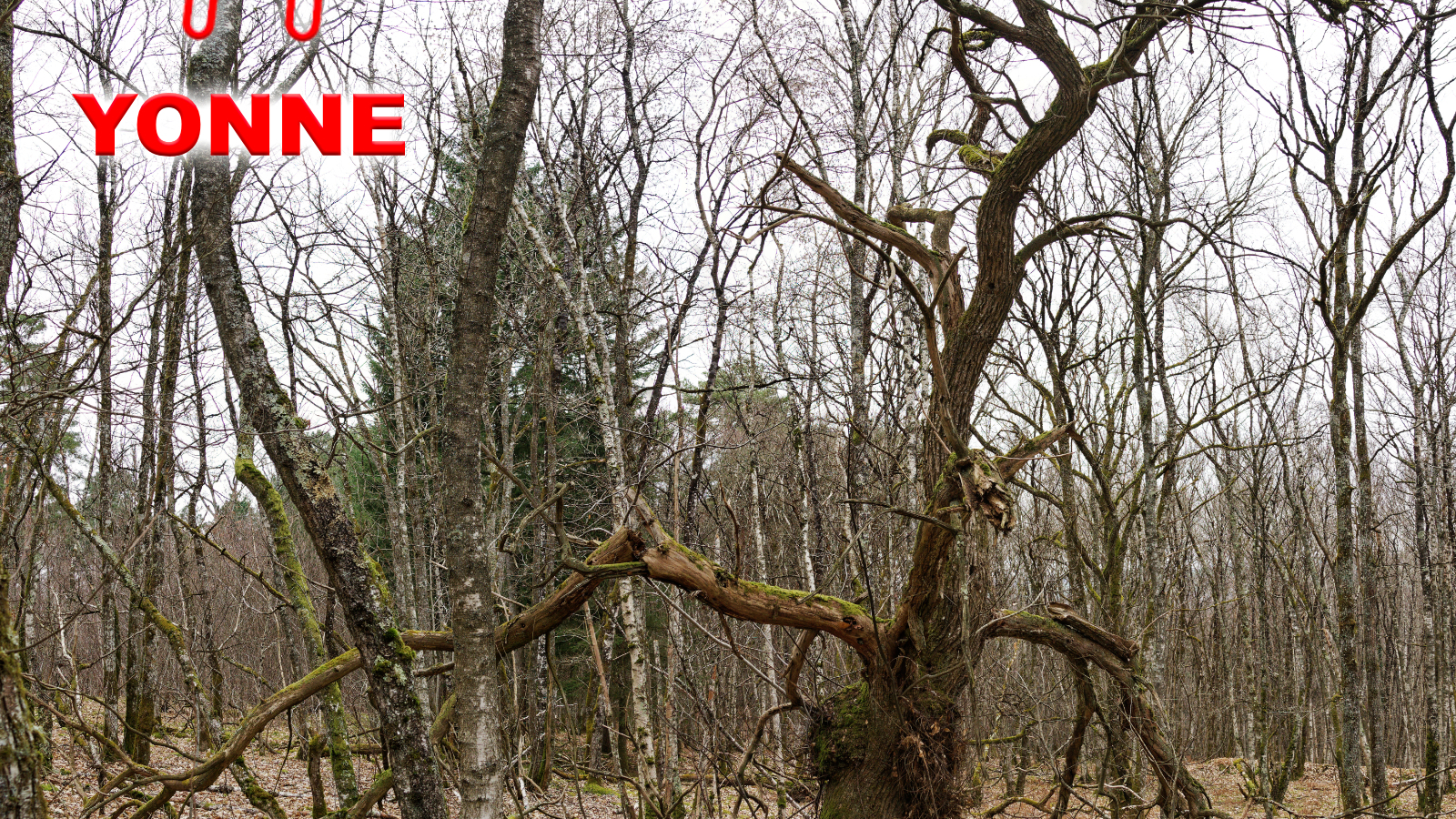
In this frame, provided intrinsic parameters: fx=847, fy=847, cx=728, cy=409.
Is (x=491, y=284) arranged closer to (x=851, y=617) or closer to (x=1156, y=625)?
(x=851, y=617)

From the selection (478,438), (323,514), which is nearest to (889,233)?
(478,438)

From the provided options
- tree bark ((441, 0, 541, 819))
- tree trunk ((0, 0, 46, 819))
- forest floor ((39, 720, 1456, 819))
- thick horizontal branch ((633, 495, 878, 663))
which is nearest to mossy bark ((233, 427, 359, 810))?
forest floor ((39, 720, 1456, 819))

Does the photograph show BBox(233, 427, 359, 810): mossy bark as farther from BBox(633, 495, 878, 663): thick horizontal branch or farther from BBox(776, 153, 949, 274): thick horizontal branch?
BBox(776, 153, 949, 274): thick horizontal branch

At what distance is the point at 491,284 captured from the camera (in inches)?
133

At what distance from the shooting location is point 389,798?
8453mm

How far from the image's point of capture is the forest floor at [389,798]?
7.07 m

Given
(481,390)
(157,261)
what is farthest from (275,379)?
(157,261)

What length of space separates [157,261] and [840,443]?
744 cm

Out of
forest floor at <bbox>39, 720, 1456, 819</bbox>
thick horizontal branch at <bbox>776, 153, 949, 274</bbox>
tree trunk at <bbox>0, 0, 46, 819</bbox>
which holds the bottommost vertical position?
forest floor at <bbox>39, 720, 1456, 819</bbox>

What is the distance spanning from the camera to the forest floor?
7070 millimetres

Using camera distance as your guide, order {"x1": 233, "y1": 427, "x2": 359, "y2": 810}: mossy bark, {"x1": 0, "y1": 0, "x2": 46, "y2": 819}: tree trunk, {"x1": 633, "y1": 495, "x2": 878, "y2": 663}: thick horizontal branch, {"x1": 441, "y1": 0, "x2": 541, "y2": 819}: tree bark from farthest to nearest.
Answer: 1. {"x1": 233, "y1": 427, "x2": 359, "y2": 810}: mossy bark
2. {"x1": 633, "y1": 495, "x2": 878, "y2": 663}: thick horizontal branch
3. {"x1": 0, "y1": 0, "x2": 46, "y2": 819}: tree trunk
4. {"x1": 441, "y1": 0, "x2": 541, "y2": 819}: tree bark

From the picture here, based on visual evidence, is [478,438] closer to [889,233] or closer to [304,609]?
[889,233]

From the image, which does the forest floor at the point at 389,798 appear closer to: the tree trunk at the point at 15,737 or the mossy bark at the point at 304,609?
the mossy bark at the point at 304,609

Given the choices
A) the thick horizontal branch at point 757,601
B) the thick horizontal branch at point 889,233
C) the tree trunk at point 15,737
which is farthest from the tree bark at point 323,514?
the thick horizontal branch at point 889,233
